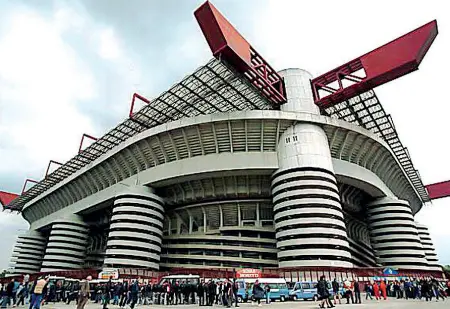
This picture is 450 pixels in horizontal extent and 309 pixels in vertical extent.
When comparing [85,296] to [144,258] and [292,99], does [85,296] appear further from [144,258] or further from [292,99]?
[292,99]

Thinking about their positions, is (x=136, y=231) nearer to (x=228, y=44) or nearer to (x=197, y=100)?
(x=197, y=100)

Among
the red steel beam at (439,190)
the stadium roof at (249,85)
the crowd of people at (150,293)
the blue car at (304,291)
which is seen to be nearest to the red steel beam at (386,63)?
the stadium roof at (249,85)

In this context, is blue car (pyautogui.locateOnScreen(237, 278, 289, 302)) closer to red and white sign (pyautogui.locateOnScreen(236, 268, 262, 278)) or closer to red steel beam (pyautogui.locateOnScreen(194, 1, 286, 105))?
red and white sign (pyautogui.locateOnScreen(236, 268, 262, 278))

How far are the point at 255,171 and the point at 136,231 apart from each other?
18.6 meters

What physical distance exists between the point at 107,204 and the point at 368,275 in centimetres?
4237

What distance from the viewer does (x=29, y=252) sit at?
7662 centimetres

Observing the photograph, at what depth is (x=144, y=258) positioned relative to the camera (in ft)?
145

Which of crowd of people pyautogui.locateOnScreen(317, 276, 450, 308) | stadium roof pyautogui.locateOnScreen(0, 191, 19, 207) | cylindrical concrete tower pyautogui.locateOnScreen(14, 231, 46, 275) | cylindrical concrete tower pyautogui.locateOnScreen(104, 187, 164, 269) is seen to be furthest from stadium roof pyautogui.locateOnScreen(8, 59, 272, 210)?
stadium roof pyautogui.locateOnScreen(0, 191, 19, 207)

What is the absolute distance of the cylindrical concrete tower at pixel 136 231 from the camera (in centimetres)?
4359

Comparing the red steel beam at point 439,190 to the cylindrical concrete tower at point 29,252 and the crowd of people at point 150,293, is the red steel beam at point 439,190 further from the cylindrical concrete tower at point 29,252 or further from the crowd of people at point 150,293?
the cylindrical concrete tower at point 29,252

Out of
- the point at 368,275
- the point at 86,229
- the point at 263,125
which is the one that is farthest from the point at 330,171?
the point at 86,229

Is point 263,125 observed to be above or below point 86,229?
above

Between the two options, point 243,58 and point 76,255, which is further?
point 76,255

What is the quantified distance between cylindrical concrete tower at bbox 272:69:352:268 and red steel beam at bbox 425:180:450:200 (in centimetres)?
5338
